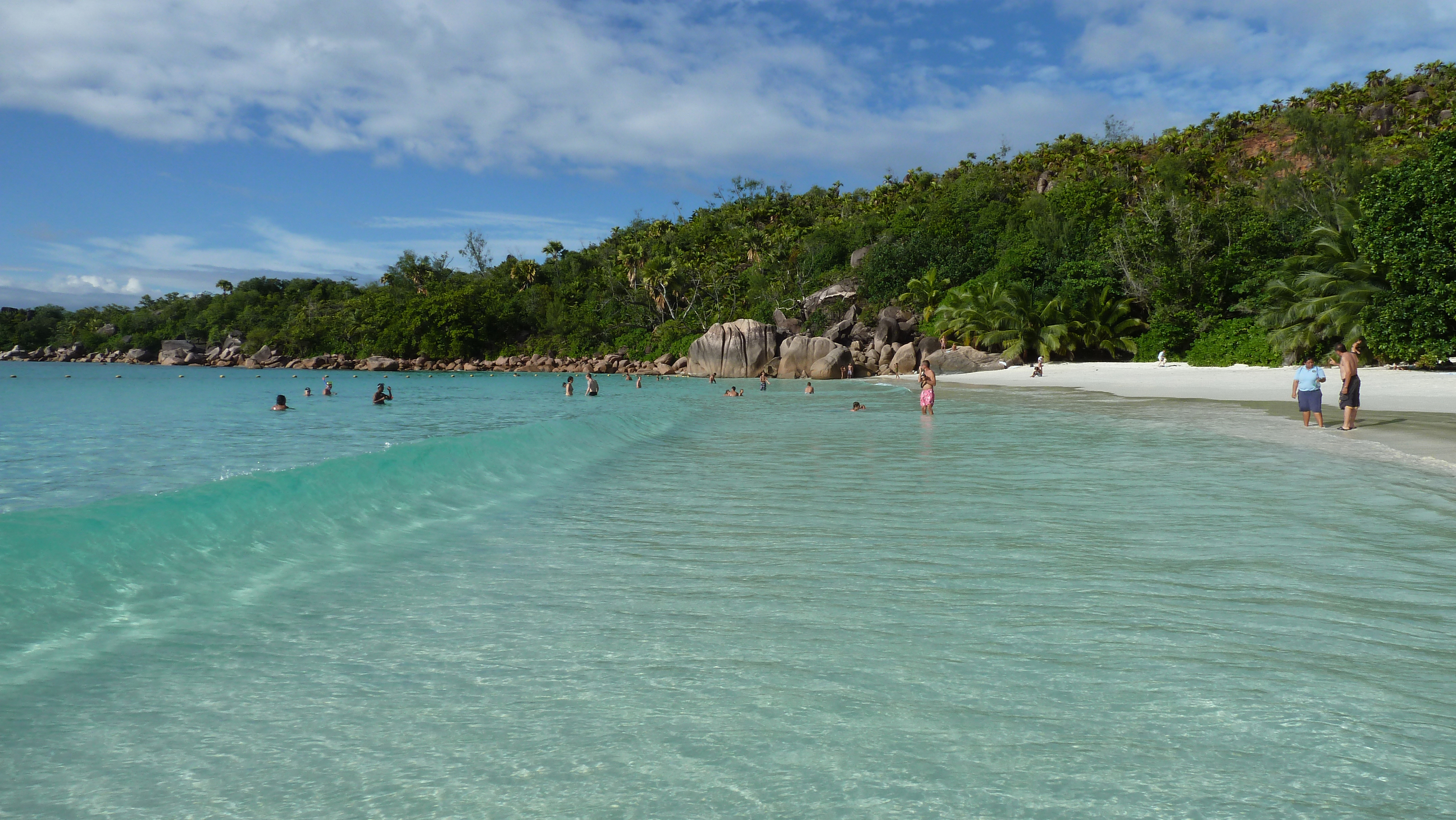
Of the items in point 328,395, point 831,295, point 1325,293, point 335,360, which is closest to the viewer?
point 1325,293

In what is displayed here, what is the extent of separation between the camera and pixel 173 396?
3903cm

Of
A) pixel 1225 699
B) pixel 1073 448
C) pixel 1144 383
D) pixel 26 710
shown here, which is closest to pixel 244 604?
pixel 26 710

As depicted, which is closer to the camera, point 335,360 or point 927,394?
point 927,394

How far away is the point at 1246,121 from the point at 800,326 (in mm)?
43724

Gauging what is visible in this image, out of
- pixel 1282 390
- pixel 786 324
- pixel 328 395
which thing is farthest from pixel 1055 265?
pixel 328 395

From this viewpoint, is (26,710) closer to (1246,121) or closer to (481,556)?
(481,556)

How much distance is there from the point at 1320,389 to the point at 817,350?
39029mm

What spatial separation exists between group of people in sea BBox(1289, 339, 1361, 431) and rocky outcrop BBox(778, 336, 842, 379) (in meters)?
38.0

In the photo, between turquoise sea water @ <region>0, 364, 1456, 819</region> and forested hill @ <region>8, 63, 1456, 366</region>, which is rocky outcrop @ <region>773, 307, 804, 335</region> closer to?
forested hill @ <region>8, 63, 1456, 366</region>

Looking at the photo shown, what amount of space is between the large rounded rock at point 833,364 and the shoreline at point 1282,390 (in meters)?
8.91

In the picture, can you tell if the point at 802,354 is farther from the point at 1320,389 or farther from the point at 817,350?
the point at 1320,389

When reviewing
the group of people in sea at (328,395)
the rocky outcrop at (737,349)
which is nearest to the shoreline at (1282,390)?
the rocky outcrop at (737,349)

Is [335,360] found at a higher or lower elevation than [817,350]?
lower

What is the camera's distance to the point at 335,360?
8775 cm
